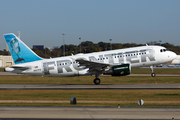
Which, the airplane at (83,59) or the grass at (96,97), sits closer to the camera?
the grass at (96,97)

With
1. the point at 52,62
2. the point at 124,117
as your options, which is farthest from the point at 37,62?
the point at 124,117

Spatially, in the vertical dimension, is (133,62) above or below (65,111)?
above

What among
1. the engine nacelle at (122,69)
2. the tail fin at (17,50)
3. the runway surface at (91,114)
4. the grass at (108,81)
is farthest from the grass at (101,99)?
the grass at (108,81)

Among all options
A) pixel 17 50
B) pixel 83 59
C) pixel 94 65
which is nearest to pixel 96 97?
pixel 94 65

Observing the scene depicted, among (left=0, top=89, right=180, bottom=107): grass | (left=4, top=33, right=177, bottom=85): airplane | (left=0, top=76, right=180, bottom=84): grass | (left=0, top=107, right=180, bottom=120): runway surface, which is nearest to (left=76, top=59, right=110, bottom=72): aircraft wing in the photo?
A: (left=4, top=33, right=177, bottom=85): airplane

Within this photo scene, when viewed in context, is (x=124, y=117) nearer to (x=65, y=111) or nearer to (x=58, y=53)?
(x=65, y=111)

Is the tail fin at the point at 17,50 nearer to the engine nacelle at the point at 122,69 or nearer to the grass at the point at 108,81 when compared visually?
the grass at the point at 108,81

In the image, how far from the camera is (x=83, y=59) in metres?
37.5

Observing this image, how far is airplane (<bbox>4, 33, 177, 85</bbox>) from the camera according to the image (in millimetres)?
37250

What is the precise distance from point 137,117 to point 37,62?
25.6 meters

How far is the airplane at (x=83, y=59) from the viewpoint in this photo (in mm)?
37250

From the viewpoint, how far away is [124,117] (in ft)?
50.2

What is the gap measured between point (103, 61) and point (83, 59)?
10.2 ft

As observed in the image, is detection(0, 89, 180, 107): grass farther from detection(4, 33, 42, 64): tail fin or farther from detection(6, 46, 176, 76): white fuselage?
detection(4, 33, 42, 64): tail fin
